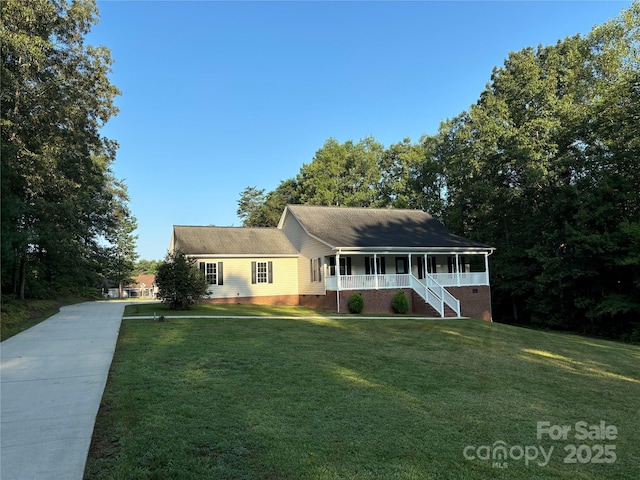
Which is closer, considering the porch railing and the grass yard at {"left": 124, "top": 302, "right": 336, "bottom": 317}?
the grass yard at {"left": 124, "top": 302, "right": 336, "bottom": 317}

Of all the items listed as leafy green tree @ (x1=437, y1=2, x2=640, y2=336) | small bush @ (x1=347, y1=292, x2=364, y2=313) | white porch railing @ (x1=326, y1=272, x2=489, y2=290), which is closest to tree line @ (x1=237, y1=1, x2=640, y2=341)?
leafy green tree @ (x1=437, y1=2, x2=640, y2=336)

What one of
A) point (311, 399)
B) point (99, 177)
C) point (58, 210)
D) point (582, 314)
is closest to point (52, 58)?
point (58, 210)

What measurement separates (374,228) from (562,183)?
1154 centimetres

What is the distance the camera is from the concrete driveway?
3.58 metres

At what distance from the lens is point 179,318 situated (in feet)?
46.8

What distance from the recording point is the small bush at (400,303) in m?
20.7

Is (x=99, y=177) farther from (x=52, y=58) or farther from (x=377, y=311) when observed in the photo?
(x=377, y=311)

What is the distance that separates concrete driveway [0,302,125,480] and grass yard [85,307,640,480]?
212 mm

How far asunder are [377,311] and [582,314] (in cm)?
1345

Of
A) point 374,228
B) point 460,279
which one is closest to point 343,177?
point 374,228

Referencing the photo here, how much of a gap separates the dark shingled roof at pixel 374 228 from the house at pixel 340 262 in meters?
0.06

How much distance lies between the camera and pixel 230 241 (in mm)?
25234

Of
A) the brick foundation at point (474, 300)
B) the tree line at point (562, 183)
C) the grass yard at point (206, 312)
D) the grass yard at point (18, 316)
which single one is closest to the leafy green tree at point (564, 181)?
the tree line at point (562, 183)

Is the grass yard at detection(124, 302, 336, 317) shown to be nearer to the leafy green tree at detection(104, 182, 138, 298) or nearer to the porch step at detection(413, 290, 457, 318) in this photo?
the porch step at detection(413, 290, 457, 318)
